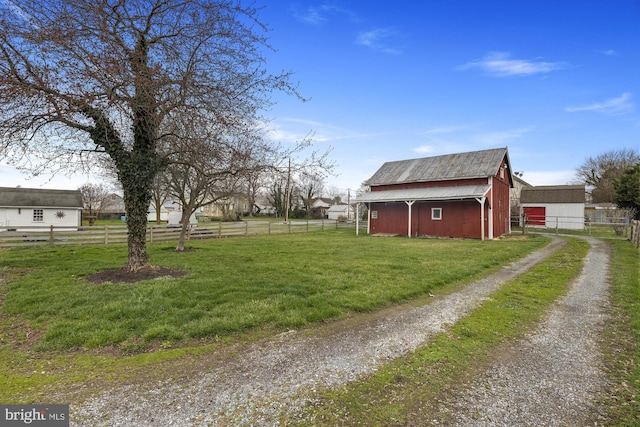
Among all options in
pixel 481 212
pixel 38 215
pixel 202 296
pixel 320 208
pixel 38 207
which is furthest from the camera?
pixel 320 208

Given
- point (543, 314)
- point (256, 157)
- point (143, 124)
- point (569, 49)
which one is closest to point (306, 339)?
point (543, 314)

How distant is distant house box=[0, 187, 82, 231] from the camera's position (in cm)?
2581

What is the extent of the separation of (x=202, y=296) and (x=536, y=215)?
104ft

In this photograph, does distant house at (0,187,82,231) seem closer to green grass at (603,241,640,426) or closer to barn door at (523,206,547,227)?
green grass at (603,241,640,426)

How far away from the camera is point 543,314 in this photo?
5.32 metres

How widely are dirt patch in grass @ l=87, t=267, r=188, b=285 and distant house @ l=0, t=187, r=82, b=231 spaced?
24810 millimetres

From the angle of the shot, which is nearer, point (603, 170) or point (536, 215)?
point (536, 215)

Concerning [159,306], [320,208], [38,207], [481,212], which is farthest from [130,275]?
[320,208]

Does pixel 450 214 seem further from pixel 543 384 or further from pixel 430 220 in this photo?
pixel 543 384

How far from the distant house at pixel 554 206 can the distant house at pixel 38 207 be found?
3957 cm

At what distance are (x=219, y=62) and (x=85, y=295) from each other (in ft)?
17.1

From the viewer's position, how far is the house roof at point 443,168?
20144mm

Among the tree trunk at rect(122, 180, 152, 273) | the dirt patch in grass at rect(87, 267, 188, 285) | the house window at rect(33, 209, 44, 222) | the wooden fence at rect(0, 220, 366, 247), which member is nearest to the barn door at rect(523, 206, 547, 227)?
the wooden fence at rect(0, 220, 366, 247)

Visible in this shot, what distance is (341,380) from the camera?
10.1ft
